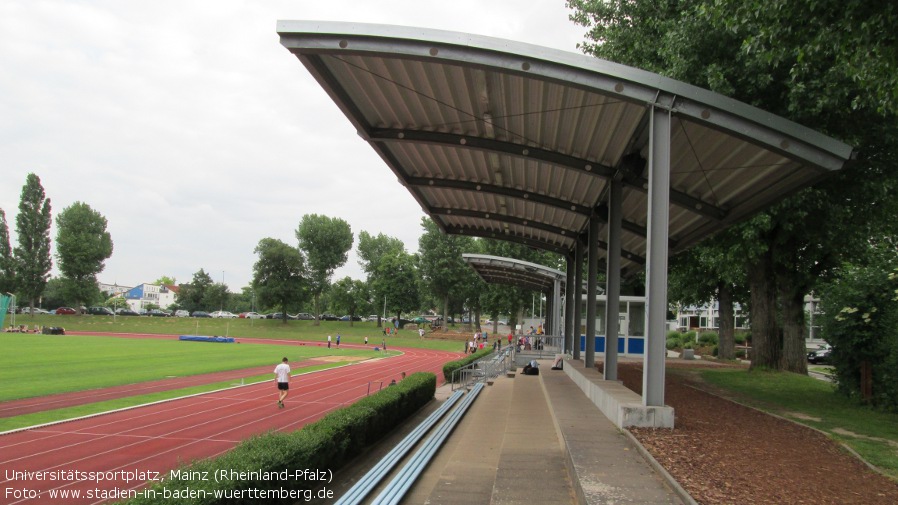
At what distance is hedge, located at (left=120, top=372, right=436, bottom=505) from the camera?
18.6 ft

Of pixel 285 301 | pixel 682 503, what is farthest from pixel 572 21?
pixel 285 301

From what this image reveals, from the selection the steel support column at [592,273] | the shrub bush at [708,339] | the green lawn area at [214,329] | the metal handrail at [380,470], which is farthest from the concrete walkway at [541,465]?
the green lawn area at [214,329]

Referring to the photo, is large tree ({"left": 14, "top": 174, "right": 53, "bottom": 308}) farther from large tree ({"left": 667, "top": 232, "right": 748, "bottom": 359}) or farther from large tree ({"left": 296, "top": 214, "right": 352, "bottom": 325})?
large tree ({"left": 667, "top": 232, "right": 748, "bottom": 359})

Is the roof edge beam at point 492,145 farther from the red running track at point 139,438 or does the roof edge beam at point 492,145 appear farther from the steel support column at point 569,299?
the steel support column at point 569,299

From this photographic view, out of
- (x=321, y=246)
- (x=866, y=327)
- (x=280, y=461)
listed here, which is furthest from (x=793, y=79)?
(x=321, y=246)

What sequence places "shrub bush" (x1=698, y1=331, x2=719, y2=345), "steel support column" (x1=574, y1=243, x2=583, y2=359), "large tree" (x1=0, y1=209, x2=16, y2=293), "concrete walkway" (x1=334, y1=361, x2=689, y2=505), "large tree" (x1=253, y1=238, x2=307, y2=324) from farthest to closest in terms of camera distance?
"large tree" (x1=253, y1=238, x2=307, y2=324) → "large tree" (x1=0, y1=209, x2=16, y2=293) → "shrub bush" (x1=698, y1=331, x2=719, y2=345) → "steel support column" (x1=574, y1=243, x2=583, y2=359) → "concrete walkway" (x1=334, y1=361, x2=689, y2=505)

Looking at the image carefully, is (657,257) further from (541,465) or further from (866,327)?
(866,327)

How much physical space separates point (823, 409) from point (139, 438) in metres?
15.4

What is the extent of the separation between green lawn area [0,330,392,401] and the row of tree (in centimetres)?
5572

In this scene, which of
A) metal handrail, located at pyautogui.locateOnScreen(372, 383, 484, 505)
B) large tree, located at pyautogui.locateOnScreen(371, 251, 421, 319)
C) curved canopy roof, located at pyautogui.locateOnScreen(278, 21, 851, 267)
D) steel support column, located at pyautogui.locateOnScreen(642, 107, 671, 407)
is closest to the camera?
metal handrail, located at pyautogui.locateOnScreen(372, 383, 484, 505)

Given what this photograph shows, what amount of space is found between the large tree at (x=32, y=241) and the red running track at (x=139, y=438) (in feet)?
270

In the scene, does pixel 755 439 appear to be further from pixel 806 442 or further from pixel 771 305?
pixel 771 305

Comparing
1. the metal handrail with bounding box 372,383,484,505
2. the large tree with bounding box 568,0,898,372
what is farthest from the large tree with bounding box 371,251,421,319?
the metal handrail with bounding box 372,383,484,505

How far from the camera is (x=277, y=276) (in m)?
94.6
